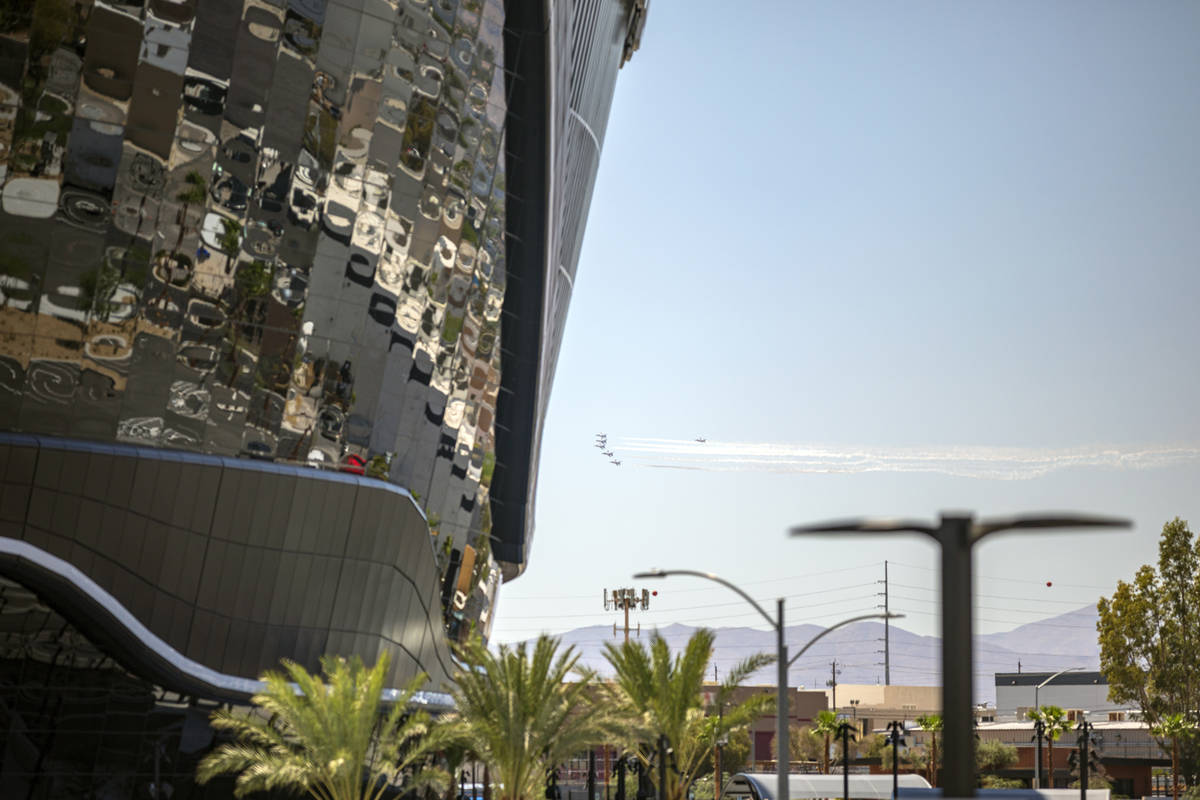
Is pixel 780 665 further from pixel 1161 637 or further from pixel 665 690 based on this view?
pixel 1161 637

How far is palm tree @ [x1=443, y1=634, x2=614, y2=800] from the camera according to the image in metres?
26.4

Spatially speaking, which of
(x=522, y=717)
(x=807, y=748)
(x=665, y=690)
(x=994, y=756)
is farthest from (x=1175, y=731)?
(x=522, y=717)

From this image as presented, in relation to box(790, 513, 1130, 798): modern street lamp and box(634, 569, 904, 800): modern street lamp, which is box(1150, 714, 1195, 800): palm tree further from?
box(790, 513, 1130, 798): modern street lamp

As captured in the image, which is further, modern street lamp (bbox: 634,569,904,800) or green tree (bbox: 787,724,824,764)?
green tree (bbox: 787,724,824,764)

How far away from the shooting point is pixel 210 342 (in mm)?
26031

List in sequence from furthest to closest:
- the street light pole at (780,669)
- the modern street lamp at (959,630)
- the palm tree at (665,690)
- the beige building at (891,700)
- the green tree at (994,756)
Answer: the beige building at (891,700) < the green tree at (994,756) < the palm tree at (665,690) < the street light pole at (780,669) < the modern street lamp at (959,630)

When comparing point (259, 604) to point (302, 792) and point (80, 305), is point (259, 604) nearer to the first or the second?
point (302, 792)

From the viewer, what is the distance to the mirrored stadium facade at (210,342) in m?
23.9

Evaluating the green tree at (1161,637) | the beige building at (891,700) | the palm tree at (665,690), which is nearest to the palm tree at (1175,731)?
the green tree at (1161,637)

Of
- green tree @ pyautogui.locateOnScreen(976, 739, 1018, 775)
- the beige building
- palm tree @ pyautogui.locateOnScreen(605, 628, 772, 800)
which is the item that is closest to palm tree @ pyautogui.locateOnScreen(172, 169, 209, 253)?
palm tree @ pyautogui.locateOnScreen(605, 628, 772, 800)

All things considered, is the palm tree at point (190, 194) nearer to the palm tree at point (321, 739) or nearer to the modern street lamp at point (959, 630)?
the palm tree at point (321, 739)

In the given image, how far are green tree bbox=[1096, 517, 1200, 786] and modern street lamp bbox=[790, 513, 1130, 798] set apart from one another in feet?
196

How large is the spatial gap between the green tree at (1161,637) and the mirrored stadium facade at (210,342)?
1725 inches

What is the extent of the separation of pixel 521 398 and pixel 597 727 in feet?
62.9
